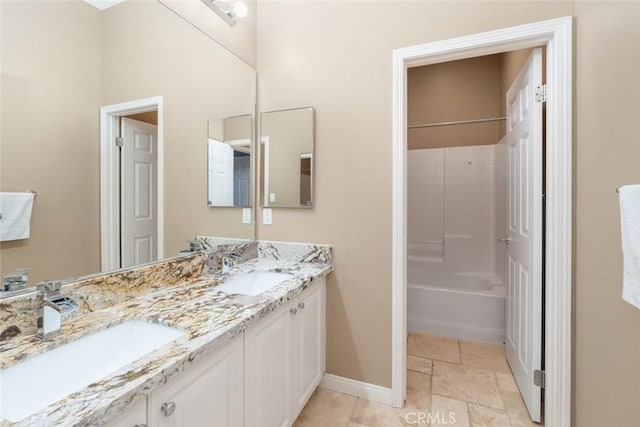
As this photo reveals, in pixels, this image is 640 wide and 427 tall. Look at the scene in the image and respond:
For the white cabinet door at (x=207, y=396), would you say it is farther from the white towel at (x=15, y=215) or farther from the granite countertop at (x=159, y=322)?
the white towel at (x=15, y=215)

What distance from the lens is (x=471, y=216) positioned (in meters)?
3.28

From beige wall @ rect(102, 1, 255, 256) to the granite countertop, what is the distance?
382 mm

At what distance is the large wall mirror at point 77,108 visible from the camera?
921mm

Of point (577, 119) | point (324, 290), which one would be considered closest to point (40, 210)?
point (324, 290)

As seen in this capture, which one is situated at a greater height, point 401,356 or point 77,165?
point 77,165

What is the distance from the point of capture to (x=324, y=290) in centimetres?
188

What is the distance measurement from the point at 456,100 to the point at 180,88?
9.89 ft

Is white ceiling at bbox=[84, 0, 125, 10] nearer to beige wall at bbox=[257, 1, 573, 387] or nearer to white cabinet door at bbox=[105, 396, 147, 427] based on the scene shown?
beige wall at bbox=[257, 1, 573, 387]

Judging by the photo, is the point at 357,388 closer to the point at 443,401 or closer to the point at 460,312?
the point at 443,401

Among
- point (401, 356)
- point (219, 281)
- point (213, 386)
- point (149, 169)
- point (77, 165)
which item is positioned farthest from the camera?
point (401, 356)

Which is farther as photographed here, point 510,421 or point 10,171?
point 510,421

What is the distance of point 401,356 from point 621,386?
3.11 ft

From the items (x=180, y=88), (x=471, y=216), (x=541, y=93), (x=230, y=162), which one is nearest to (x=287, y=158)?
(x=230, y=162)

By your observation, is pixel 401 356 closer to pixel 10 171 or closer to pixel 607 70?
pixel 607 70
